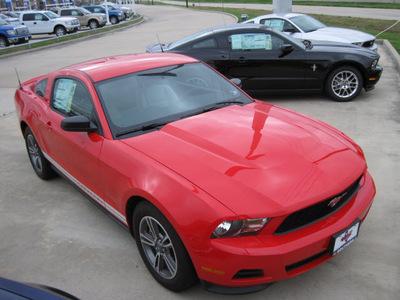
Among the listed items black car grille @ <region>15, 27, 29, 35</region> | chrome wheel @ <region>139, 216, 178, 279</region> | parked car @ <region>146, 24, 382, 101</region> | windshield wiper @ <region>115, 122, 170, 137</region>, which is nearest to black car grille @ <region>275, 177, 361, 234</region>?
chrome wheel @ <region>139, 216, 178, 279</region>

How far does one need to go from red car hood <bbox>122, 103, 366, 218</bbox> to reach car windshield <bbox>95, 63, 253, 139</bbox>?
0.16 m

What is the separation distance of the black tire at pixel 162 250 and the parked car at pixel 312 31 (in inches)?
339

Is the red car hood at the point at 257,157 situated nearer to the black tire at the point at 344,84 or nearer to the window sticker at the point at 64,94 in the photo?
the window sticker at the point at 64,94

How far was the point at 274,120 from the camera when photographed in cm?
345

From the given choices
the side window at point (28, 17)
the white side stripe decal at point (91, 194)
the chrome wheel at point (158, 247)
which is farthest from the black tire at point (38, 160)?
A: the side window at point (28, 17)

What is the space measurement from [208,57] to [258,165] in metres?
5.28

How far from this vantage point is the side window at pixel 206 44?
7613mm

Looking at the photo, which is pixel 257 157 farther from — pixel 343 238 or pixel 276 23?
pixel 276 23

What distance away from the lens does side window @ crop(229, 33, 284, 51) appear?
7406 millimetres

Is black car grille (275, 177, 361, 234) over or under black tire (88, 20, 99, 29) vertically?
over

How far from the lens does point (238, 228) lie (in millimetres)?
2330

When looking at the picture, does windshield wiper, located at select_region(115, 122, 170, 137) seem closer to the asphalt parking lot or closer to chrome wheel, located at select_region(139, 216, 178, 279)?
chrome wheel, located at select_region(139, 216, 178, 279)

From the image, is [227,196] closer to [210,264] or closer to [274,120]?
[210,264]

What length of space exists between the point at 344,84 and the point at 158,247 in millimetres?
5765
